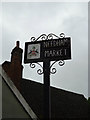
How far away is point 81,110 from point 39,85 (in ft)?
12.4

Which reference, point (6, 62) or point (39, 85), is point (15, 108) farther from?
point (39, 85)

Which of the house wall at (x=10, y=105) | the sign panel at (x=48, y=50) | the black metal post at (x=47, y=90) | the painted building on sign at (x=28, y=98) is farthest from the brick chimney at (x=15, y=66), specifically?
the black metal post at (x=47, y=90)

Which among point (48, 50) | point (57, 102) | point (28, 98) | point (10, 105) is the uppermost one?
point (48, 50)

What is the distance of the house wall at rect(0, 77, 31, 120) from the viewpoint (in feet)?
19.6

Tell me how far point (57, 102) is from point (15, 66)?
5.08m

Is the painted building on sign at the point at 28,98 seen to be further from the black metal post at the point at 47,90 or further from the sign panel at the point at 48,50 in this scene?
the black metal post at the point at 47,90

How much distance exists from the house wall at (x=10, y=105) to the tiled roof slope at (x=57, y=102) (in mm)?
6536

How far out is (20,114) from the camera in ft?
21.3

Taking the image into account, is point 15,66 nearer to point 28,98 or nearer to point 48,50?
point 28,98

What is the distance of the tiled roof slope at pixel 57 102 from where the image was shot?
14.5m

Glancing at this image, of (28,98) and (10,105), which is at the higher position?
(10,105)

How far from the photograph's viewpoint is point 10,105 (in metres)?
6.14

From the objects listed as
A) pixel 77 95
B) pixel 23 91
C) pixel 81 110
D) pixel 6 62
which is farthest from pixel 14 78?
pixel 77 95

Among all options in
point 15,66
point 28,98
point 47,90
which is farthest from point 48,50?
point 28,98
